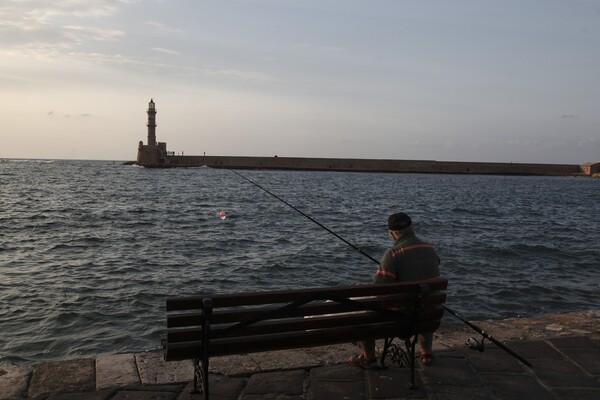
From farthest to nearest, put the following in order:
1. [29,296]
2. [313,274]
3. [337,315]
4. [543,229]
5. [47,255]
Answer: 1. [543,229]
2. [47,255]
3. [313,274]
4. [29,296]
5. [337,315]

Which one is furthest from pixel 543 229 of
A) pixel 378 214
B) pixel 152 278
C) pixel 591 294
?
pixel 152 278

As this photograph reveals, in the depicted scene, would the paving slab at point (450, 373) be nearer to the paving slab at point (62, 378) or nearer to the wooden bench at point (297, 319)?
the wooden bench at point (297, 319)

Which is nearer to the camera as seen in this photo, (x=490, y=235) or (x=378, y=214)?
(x=490, y=235)

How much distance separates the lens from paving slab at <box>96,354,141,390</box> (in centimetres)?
395

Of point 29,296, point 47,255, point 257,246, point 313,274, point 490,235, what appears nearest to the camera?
point 29,296

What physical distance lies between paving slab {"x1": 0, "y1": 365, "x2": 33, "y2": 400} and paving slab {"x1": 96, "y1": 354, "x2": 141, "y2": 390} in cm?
50

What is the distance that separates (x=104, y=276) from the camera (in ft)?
34.7

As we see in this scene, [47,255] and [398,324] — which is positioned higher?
[398,324]

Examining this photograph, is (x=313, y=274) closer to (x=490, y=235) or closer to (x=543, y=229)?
(x=490, y=235)

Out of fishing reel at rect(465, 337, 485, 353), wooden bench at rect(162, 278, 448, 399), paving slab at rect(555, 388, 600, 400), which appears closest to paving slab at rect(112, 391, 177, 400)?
wooden bench at rect(162, 278, 448, 399)

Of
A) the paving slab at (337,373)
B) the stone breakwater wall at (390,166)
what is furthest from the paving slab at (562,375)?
the stone breakwater wall at (390,166)

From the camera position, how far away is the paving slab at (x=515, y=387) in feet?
12.1

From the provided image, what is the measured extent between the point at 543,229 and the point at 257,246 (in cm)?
1193

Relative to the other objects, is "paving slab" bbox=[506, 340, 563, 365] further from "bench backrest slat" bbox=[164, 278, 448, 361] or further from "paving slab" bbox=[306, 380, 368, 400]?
"paving slab" bbox=[306, 380, 368, 400]
